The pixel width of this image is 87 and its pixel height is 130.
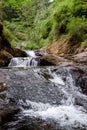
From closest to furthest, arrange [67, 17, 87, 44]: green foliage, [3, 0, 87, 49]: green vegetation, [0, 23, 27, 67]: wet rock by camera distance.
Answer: [0, 23, 27, 67]: wet rock < [67, 17, 87, 44]: green foliage < [3, 0, 87, 49]: green vegetation

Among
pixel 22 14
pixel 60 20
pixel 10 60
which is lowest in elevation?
pixel 10 60

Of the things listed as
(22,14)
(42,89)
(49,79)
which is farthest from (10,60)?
(22,14)

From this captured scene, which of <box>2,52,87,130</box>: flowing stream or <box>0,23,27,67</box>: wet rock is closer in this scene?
<box>2,52,87,130</box>: flowing stream

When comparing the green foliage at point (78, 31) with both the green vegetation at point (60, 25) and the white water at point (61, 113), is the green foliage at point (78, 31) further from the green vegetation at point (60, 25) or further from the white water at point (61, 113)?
the white water at point (61, 113)

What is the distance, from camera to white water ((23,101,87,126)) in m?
6.70

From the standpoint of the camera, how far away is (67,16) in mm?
21422

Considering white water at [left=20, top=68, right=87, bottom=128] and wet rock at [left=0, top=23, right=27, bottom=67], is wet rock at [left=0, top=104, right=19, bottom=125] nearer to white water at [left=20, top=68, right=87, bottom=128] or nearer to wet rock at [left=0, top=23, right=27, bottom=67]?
white water at [left=20, top=68, right=87, bottom=128]

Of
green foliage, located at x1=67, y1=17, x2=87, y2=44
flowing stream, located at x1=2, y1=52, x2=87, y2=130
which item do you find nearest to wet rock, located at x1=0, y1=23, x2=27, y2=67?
flowing stream, located at x1=2, y1=52, x2=87, y2=130

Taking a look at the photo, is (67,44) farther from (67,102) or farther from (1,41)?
(67,102)

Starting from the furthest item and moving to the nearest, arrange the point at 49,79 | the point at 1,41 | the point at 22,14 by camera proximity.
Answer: the point at 22,14 < the point at 1,41 < the point at 49,79

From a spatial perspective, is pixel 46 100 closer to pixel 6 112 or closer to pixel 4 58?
pixel 6 112

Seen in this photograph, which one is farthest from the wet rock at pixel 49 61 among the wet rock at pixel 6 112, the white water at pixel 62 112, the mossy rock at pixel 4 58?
the wet rock at pixel 6 112

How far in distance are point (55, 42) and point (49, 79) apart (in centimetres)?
1185

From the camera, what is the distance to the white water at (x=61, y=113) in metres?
6.70
